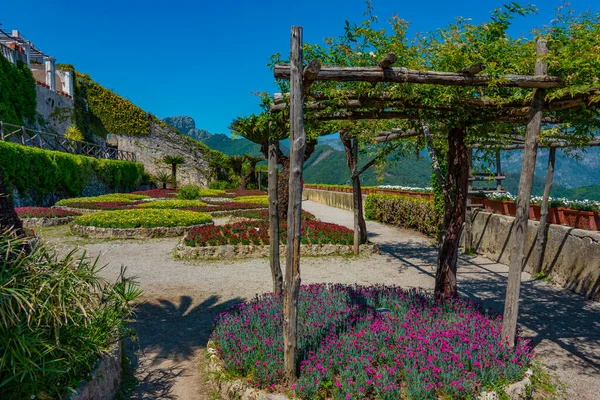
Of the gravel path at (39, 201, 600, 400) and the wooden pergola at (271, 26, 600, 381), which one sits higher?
the wooden pergola at (271, 26, 600, 381)

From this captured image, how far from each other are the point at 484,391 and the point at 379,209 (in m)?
14.8

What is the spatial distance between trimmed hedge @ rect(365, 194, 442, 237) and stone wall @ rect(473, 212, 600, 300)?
2249 millimetres

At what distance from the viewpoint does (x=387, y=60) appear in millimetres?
3584

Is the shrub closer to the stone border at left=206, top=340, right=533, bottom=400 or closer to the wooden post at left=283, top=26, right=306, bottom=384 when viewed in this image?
the stone border at left=206, top=340, right=533, bottom=400

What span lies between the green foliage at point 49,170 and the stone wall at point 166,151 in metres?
9.80

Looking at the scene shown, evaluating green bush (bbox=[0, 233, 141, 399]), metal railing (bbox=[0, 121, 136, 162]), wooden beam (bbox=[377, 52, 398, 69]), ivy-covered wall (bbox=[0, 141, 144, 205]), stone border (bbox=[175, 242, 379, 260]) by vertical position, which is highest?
metal railing (bbox=[0, 121, 136, 162])

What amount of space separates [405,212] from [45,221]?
14.4 m

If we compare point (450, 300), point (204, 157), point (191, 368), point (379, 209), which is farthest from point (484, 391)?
point (204, 157)

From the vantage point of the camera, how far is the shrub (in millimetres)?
12711

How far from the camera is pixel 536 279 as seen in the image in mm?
7891

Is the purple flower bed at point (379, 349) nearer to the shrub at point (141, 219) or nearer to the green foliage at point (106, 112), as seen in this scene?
the shrub at point (141, 219)

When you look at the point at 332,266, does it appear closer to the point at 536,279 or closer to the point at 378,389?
the point at 536,279

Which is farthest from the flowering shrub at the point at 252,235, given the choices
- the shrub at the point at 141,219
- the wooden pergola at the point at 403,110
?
the wooden pergola at the point at 403,110

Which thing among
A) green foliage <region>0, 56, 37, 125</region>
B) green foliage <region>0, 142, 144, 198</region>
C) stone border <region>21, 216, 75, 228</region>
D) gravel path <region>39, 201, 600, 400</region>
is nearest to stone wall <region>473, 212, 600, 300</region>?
gravel path <region>39, 201, 600, 400</region>
